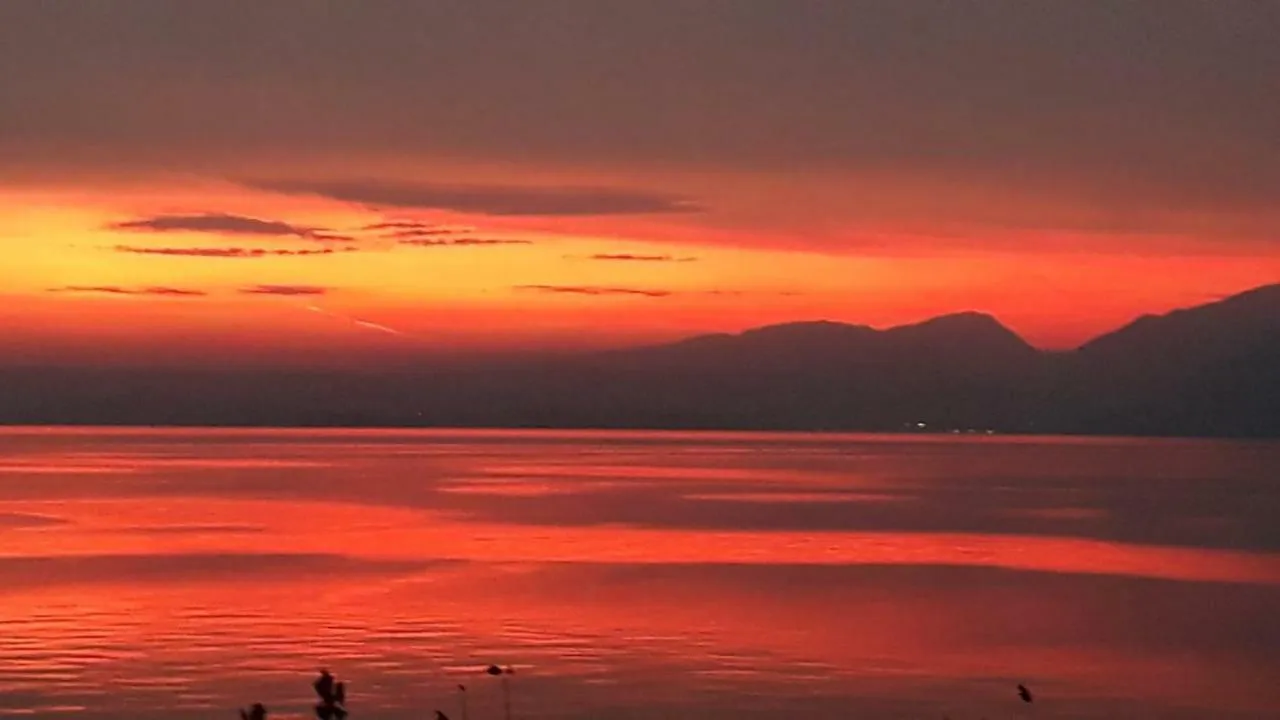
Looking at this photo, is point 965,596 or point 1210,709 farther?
point 965,596

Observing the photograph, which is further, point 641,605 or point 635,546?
point 635,546

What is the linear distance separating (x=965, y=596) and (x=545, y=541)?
16790 millimetres

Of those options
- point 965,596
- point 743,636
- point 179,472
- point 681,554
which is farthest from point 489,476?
point 743,636

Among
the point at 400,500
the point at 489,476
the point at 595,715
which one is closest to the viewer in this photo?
the point at 595,715

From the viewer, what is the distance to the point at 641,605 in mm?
36062

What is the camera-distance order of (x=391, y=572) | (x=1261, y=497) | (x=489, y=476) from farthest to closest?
(x=489, y=476) → (x=1261, y=497) → (x=391, y=572)

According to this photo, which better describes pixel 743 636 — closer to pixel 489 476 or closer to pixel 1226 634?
pixel 1226 634

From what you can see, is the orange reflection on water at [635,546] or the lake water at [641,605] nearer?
the lake water at [641,605]

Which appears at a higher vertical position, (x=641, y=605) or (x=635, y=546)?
(x=635, y=546)

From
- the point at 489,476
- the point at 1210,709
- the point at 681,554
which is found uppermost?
the point at 489,476

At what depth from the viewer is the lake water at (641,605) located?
25547 mm

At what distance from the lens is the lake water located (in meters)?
25.5

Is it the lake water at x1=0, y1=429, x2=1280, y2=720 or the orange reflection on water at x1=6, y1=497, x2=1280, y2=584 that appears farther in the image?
the orange reflection on water at x1=6, y1=497, x2=1280, y2=584

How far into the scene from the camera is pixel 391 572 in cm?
4325
